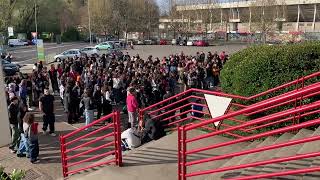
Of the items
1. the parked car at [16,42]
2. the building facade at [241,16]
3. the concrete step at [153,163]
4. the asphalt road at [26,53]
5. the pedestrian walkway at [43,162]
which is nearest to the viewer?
the concrete step at [153,163]

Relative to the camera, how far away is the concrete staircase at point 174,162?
560 centimetres

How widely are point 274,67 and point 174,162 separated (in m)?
4.48

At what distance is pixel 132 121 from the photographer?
12023 millimetres

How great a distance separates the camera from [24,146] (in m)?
10.3

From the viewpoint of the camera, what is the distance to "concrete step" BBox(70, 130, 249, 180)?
21.9 ft

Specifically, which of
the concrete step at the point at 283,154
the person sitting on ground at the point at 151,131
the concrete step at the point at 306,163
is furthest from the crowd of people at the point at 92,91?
the concrete step at the point at 306,163

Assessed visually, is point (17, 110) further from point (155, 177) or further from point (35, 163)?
point (155, 177)

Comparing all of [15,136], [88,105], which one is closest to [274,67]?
[88,105]

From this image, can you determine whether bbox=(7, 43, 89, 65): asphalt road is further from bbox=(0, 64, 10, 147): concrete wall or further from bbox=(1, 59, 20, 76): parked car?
bbox=(0, 64, 10, 147): concrete wall

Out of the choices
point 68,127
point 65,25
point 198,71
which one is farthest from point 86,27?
point 68,127

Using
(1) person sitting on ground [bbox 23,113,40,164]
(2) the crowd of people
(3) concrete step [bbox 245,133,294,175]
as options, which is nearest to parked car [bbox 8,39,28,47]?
(2) the crowd of people

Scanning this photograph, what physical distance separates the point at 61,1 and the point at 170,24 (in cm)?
2410

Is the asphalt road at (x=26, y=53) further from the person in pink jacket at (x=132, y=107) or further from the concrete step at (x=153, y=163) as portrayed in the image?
the concrete step at (x=153, y=163)

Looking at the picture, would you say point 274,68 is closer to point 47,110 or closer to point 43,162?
point 43,162
